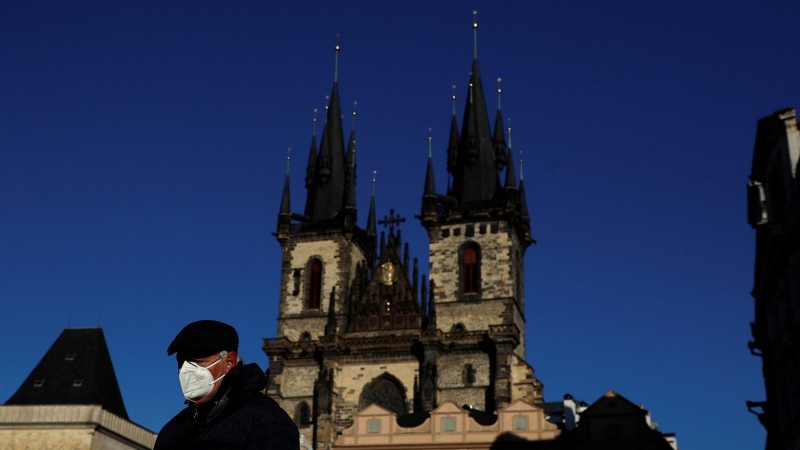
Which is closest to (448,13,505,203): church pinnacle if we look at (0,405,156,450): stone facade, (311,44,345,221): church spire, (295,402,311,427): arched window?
(311,44,345,221): church spire

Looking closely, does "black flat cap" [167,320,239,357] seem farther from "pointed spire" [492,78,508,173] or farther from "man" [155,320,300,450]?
"pointed spire" [492,78,508,173]

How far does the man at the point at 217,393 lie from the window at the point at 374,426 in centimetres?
3826

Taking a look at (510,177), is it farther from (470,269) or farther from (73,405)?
(73,405)

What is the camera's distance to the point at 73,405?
38.7 meters

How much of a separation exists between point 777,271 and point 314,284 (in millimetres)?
33023

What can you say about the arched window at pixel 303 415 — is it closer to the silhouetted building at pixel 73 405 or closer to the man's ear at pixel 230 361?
the silhouetted building at pixel 73 405

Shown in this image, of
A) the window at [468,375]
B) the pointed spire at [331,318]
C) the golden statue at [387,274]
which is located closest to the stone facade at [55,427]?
the pointed spire at [331,318]

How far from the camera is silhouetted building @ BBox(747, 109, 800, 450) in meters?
25.0

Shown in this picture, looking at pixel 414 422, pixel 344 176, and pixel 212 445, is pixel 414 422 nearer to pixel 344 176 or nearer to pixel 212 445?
pixel 344 176

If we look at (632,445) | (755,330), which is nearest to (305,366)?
(632,445)

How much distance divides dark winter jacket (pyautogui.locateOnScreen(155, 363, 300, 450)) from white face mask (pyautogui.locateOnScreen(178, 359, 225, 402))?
0.15 feet

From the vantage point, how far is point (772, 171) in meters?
28.0

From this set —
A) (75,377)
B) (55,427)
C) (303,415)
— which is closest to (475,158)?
(303,415)

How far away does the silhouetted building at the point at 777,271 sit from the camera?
2497 centimetres
